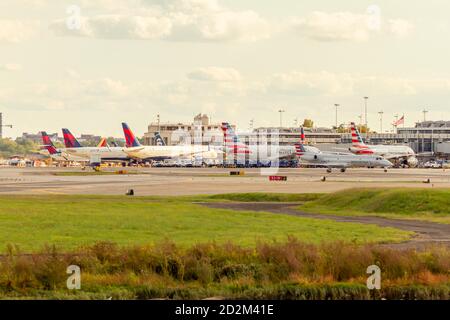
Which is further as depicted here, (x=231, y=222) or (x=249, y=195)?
(x=249, y=195)

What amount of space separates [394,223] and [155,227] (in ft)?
53.5

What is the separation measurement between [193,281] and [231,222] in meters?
23.6

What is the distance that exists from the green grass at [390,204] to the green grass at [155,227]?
29.3ft

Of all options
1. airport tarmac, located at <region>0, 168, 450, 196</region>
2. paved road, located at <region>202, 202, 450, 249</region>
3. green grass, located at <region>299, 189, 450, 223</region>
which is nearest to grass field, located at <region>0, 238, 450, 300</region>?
paved road, located at <region>202, 202, 450, 249</region>

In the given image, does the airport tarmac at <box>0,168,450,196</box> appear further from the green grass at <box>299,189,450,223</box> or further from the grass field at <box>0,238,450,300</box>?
the grass field at <box>0,238,450,300</box>

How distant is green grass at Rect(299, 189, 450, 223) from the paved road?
91.6 inches

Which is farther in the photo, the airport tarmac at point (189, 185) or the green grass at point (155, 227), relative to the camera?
the airport tarmac at point (189, 185)

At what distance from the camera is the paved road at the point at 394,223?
4422 centimetres

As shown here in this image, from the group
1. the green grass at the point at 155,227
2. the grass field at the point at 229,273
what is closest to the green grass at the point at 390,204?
the green grass at the point at 155,227

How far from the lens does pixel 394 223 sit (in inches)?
2207

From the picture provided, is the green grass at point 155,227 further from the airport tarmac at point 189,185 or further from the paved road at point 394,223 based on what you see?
the airport tarmac at point 189,185
